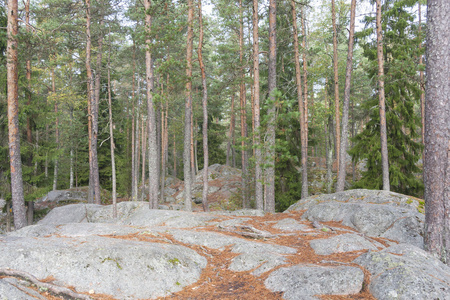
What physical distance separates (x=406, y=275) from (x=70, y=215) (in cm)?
1570

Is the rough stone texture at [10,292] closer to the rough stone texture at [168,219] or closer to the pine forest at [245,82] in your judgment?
the rough stone texture at [168,219]

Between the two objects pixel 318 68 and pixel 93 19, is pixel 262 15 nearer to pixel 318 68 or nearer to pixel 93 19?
pixel 318 68

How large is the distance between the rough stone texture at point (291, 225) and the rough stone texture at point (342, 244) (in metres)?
Result: 1.81

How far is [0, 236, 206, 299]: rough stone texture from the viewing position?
4.51m

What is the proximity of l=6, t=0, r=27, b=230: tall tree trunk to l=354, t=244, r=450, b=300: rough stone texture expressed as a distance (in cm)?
1148

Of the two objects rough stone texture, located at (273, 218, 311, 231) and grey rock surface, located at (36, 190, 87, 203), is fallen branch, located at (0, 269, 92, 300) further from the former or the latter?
grey rock surface, located at (36, 190, 87, 203)

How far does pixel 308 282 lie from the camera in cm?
429

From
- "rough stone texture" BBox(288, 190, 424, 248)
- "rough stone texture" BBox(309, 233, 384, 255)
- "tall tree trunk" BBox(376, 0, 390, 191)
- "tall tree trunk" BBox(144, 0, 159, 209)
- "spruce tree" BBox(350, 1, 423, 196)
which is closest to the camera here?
"rough stone texture" BBox(309, 233, 384, 255)

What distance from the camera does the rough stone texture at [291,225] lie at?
8613 millimetres

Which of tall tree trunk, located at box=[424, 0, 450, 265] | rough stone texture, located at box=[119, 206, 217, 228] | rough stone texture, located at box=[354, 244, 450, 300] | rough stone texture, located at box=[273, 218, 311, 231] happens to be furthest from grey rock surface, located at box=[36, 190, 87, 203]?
tall tree trunk, located at box=[424, 0, 450, 265]

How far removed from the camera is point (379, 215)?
27.9 ft

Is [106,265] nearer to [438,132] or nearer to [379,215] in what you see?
[438,132]

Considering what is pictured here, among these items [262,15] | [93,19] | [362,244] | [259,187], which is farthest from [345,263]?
[93,19]

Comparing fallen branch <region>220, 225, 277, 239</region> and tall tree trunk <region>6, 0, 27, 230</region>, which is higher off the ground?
tall tree trunk <region>6, 0, 27, 230</region>
